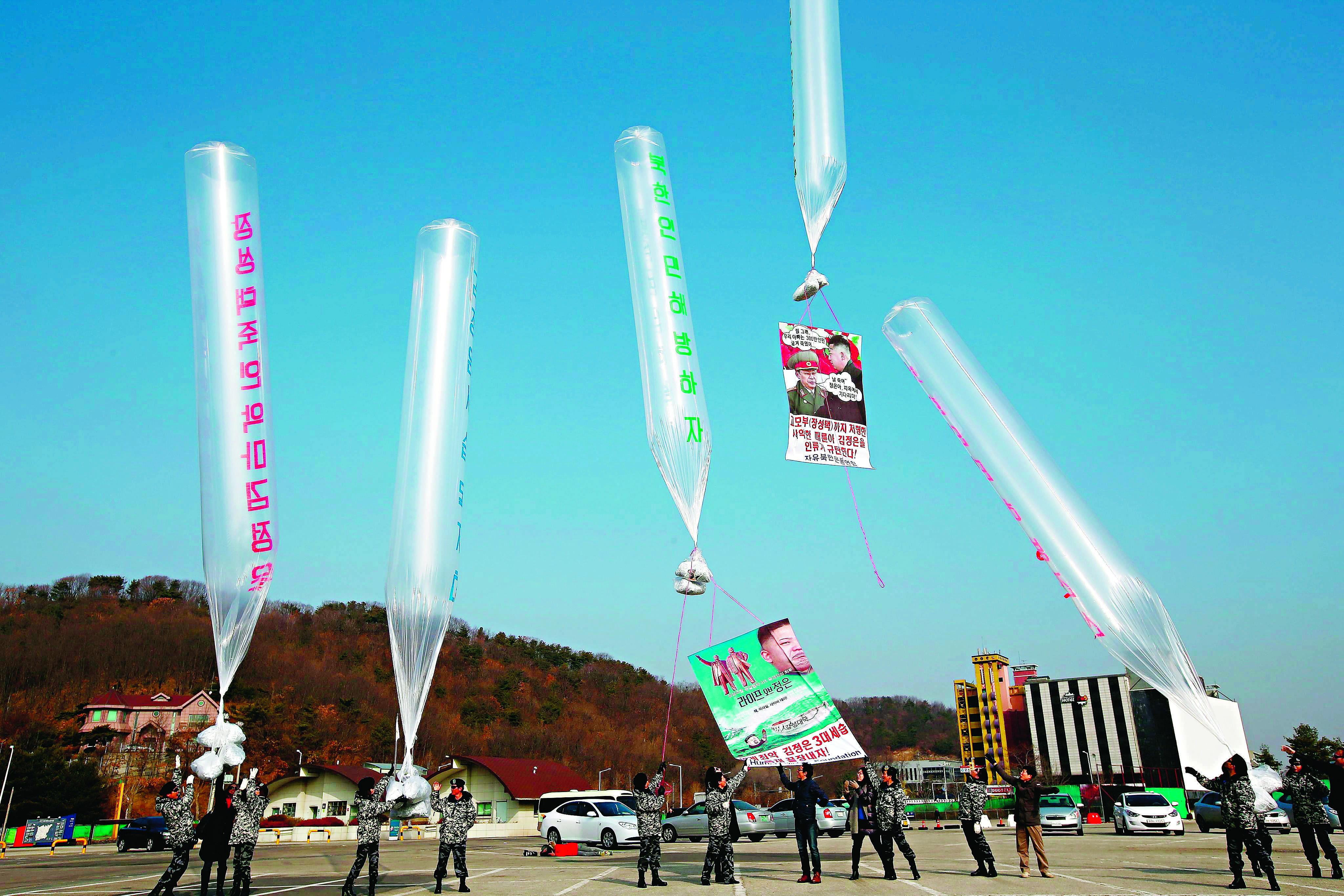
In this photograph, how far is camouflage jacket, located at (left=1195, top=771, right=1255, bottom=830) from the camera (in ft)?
39.7

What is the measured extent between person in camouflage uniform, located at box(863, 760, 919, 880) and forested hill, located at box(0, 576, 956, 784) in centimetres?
5367

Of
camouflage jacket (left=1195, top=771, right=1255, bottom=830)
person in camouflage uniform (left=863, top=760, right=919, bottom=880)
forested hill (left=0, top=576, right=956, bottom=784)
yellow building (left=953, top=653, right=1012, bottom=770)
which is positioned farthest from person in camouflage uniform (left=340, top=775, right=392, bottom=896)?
yellow building (left=953, top=653, right=1012, bottom=770)

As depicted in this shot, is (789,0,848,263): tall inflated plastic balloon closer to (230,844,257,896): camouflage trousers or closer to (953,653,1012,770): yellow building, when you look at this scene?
(230,844,257,896): camouflage trousers

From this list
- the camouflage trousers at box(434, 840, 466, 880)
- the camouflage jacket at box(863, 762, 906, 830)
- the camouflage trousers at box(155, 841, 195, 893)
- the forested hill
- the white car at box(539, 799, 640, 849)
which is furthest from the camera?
the forested hill

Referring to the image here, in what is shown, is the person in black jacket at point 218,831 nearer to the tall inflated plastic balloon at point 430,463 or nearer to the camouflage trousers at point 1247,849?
the tall inflated plastic balloon at point 430,463

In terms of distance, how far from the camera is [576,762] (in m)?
102

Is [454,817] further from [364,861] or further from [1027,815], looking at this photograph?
[1027,815]

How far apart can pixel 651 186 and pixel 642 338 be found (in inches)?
119

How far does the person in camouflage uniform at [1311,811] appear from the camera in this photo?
12633mm

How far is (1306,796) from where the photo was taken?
13.5 m

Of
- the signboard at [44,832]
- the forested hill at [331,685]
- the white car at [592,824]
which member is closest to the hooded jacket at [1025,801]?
the white car at [592,824]

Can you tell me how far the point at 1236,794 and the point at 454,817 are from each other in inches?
437

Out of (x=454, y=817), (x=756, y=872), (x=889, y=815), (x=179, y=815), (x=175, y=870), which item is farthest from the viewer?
(x=756, y=872)

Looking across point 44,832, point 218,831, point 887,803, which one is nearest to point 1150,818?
point 887,803
